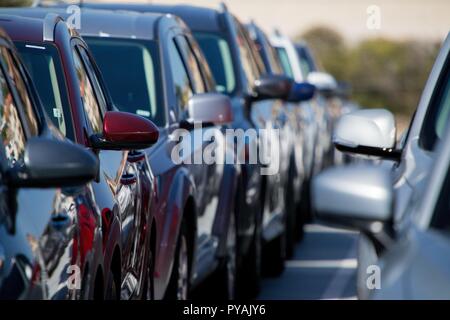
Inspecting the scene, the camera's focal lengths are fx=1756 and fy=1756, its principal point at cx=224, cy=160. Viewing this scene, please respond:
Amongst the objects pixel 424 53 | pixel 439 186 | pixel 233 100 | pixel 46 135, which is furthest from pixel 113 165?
pixel 424 53

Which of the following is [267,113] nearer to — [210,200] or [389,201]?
[210,200]

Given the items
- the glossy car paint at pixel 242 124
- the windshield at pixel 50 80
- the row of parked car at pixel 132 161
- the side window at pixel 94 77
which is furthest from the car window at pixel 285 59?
the windshield at pixel 50 80

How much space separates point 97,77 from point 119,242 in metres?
1.04

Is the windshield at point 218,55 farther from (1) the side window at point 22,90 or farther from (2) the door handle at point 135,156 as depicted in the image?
(1) the side window at point 22,90

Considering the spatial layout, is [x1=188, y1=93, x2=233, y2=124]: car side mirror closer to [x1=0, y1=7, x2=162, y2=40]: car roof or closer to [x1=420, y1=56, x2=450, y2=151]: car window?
[x1=0, y1=7, x2=162, y2=40]: car roof

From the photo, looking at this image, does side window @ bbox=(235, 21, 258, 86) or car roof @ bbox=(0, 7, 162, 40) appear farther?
side window @ bbox=(235, 21, 258, 86)

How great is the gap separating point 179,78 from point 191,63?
608 mm

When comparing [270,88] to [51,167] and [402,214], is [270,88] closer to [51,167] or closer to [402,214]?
[51,167]

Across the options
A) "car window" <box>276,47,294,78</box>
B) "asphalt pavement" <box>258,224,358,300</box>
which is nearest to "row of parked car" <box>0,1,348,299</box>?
"asphalt pavement" <box>258,224,358,300</box>

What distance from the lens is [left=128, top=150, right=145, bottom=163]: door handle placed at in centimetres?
791

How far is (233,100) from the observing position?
12.7 meters

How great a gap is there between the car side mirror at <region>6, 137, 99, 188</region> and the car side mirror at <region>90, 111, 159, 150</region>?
4.79 feet

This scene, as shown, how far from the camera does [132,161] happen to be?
7.90 metres

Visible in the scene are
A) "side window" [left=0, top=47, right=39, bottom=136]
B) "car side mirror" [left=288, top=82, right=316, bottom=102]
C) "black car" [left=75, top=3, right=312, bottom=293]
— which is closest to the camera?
"side window" [left=0, top=47, right=39, bottom=136]
